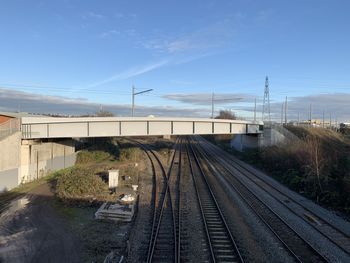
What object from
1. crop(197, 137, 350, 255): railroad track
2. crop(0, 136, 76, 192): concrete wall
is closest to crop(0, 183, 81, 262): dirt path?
crop(0, 136, 76, 192): concrete wall

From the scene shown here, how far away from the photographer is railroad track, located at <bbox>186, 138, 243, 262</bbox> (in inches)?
475

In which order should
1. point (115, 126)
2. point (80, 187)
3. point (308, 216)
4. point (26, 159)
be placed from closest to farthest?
point (308, 216), point (80, 187), point (26, 159), point (115, 126)

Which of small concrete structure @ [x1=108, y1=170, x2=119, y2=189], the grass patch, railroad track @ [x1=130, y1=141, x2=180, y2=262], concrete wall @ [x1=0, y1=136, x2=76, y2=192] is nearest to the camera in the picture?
railroad track @ [x1=130, y1=141, x2=180, y2=262]

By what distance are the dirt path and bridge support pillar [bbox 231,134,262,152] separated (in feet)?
107

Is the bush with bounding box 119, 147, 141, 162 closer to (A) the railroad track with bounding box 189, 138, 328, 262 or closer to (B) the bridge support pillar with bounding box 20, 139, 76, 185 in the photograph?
(B) the bridge support pillar with bounding box 20, 139, 76, 185

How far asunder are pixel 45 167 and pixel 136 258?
2303 centimetres

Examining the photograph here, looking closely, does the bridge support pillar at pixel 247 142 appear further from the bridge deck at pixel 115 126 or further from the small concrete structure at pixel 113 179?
the small concrete structure at pixel 113 179

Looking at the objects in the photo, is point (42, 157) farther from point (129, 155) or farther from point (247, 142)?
point (247, 142)

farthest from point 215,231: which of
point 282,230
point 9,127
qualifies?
point 9,127

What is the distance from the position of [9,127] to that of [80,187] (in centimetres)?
1026

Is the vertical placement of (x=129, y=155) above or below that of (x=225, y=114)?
below

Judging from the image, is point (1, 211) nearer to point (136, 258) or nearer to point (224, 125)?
point (136, 258)

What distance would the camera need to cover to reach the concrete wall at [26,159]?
25.5m

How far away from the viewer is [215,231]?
48.9ft
